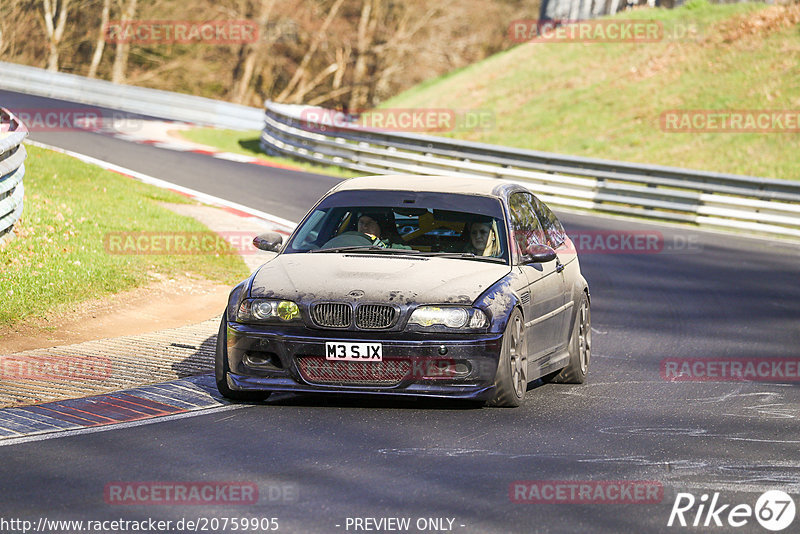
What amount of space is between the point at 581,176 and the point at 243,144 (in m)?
13.0

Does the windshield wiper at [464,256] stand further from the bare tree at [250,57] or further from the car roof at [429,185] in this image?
the bare tree at [250,57]

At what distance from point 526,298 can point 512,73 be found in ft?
116

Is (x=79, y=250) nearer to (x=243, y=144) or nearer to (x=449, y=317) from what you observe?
(x=449, y=317)

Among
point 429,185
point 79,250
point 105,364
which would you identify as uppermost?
point 429,185

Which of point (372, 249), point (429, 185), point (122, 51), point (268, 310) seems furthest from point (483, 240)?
point (122, 51)

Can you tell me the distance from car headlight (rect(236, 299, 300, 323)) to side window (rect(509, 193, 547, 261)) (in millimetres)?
1905

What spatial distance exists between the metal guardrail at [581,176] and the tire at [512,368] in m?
17.1

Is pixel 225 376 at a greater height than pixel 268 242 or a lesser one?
lesser

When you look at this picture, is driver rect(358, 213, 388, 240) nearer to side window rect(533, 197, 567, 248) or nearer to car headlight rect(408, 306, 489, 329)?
car headlight rect(408, 306, 489, 329)

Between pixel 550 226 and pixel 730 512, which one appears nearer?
pixel 730 512

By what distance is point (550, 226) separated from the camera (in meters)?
10.7

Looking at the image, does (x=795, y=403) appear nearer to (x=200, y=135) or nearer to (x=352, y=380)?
(x=352, y=380)

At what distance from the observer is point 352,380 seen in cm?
823

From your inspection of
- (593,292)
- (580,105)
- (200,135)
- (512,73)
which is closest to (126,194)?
(593,292)
